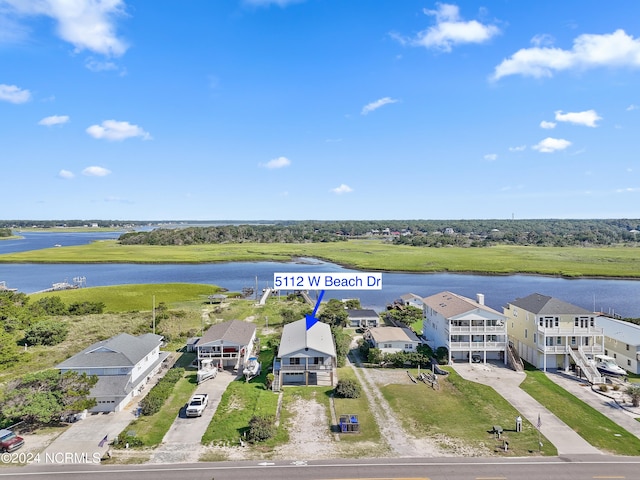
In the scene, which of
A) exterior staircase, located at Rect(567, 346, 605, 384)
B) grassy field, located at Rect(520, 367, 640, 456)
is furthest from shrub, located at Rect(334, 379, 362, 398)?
exterior staircase, located at Rect(567, 346, 605, 384)

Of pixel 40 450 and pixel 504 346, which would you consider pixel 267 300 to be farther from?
pixel 40 450

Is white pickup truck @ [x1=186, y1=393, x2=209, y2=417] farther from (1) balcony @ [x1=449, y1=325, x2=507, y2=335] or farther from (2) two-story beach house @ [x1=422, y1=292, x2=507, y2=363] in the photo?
(1) balcony @ [x1=449, y1=325, x2=507, y2=335]

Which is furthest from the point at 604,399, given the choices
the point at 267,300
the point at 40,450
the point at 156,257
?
the point at 156,257

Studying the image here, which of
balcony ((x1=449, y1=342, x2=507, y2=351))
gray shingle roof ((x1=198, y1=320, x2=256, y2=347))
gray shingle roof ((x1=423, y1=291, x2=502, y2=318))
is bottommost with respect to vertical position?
balcony ((x1=449, y1=342, x2=507, y2=351))

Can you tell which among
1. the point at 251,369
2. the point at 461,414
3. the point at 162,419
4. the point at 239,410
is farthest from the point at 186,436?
the point at 461,414

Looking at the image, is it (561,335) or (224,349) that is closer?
(561,335)

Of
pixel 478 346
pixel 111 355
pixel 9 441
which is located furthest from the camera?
pixel 478 346

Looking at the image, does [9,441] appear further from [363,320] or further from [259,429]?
[363,320]
